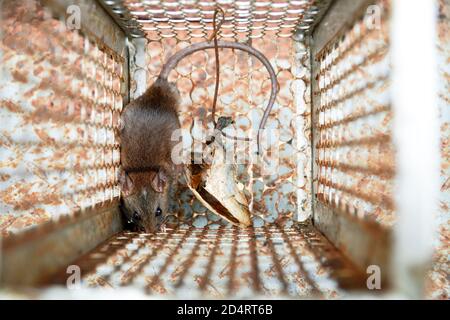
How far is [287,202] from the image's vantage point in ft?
5.32

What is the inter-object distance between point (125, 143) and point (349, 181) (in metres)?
0.83

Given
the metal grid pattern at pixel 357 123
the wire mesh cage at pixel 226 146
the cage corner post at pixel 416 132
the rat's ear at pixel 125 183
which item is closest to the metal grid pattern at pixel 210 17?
the wire mesh cage at pixel 226 146

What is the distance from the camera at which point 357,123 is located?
105 cm

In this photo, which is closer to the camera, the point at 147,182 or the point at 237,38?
the point at 237,38

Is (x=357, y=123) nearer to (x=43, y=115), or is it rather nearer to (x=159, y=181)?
(x=43, y=115)

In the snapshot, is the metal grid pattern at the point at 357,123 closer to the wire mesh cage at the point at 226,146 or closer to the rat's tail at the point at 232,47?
the wire mesh cage at the point at 226,146

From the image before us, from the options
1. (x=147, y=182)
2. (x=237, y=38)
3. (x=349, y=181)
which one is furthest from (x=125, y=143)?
(x=349, y=181)

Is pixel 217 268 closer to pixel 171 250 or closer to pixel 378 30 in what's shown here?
pixel 171 250

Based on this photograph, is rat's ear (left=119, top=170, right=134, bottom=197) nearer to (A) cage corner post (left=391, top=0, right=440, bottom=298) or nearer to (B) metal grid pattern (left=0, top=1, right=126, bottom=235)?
(B) metal grid pattern (left=0, top=1, right=126, bottom=235)

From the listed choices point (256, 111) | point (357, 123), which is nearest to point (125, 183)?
point (256, 111)

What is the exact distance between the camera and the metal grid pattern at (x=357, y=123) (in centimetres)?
82

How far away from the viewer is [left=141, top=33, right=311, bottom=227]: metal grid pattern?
1.62 metres
